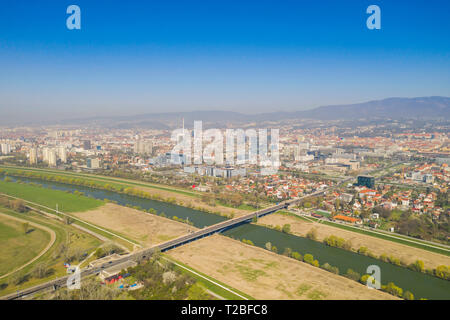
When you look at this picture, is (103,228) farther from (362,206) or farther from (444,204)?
(444,204)

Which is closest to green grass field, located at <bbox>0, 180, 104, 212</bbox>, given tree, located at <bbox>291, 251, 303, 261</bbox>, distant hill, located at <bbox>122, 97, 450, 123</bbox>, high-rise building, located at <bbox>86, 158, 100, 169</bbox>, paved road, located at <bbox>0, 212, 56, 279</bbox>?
paved road, located at <bbox>0, 212, 56, 279</bbox>

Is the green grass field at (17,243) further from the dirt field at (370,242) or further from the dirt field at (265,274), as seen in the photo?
the dirt field at (370,242)

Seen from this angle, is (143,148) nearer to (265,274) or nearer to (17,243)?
(17,243)

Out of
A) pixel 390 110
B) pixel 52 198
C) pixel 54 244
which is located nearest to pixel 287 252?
pixel 54 244

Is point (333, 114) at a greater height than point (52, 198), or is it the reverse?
point (333, 114)
